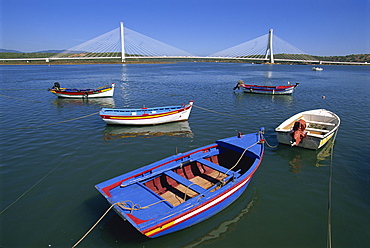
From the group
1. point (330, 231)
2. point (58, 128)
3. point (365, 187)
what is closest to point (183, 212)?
point (330, 231)

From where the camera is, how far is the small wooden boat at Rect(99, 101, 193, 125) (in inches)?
595

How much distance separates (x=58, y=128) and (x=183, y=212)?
12.9 meters

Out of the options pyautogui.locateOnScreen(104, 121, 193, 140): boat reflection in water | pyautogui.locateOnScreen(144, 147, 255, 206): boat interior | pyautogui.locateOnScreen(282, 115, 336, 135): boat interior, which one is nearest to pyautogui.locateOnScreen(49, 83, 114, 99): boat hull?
pyautogui.locateOnScreen(104, 121, 193, 140): boat reflection in water

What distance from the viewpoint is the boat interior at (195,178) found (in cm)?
680

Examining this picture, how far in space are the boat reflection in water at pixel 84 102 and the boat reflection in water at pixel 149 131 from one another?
885 centimetres

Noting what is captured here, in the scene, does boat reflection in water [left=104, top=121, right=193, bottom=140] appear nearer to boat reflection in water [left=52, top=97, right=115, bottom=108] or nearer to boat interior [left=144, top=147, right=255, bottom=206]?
boat interior [left=144, top=147, right=255, bottom=206]

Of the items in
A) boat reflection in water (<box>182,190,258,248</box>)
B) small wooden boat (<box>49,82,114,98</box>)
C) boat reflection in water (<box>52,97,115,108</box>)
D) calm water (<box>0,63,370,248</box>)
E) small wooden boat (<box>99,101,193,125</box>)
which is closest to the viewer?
boat reflection in water (<box>182,190,258,248</box>)

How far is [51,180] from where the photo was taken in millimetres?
8711

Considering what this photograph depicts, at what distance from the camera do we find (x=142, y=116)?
15.2 meters

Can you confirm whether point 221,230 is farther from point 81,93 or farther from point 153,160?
point 81,93

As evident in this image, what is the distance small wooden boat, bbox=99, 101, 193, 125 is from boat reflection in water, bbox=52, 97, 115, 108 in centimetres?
822

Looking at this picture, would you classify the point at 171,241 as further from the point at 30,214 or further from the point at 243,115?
the point at 243,115

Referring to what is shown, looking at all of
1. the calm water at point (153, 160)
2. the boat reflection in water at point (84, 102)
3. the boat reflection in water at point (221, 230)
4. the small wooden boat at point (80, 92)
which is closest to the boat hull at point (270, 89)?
the calm water at point (153, 160)

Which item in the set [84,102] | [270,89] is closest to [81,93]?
[84,102]
